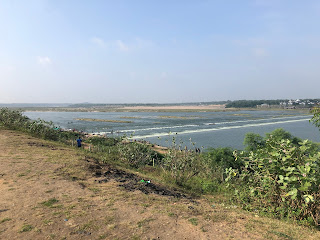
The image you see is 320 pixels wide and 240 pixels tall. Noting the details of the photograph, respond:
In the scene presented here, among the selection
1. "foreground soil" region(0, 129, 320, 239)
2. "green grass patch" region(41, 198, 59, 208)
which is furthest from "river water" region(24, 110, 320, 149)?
"green grass patch" region(41, 198, 59, 208)

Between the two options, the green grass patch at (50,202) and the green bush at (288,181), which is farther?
the green grass patch at (50,202)

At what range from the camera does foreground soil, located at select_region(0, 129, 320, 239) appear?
4211 millimetres

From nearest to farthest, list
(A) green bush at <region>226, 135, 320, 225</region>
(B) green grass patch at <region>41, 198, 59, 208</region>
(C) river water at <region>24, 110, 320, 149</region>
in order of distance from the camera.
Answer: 1. (A) green bush at <region>226, 135, 320, 225</region>
2. (B) green grass patch at <region>41, 198, 59, 208</region>
3. (C) river water at <region>24, 110, 320, 149</region>

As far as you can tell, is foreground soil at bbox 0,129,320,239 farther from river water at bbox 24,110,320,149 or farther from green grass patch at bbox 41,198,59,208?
river water at bbox 24,110,320,149

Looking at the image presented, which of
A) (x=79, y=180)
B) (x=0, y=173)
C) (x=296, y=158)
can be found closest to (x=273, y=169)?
(x=296, y=158)

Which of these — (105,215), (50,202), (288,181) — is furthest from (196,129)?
(105,215)

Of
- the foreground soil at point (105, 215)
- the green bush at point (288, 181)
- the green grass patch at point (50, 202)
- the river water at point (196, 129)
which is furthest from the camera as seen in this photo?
the river water at point (196, 129)

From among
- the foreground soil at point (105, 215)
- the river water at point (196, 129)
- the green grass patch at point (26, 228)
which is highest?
the green grass patch at point (26, 228)

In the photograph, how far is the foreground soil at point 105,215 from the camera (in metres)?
4.21

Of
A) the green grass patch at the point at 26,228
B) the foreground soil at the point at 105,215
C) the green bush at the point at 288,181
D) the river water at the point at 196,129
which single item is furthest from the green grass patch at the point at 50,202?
the river water at the point at 196,129

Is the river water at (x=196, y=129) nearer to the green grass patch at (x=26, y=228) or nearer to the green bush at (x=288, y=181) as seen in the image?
the green bush at (x=288, y=181)

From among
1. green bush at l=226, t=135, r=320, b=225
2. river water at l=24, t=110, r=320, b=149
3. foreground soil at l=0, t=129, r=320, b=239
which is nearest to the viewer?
foreground soil at l=0, t=129, r=320, b=239

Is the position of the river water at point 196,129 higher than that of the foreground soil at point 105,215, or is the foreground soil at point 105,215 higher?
the foreground soil at point 105,215

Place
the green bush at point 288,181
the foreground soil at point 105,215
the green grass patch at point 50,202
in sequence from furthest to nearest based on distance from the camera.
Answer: the green grass patch at point 50,202 → the green bush at point 288,181 → the foreground soil at point 105,215
